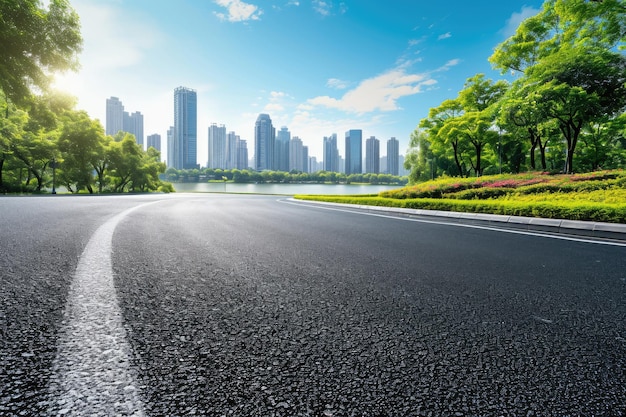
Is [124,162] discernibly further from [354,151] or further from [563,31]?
[354,151]

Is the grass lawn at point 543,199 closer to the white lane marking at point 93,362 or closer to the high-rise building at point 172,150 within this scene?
the white lane marking at point 93,362

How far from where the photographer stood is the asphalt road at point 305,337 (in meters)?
1.18

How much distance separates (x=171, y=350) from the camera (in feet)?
5.00

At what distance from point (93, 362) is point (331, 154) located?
599 feet

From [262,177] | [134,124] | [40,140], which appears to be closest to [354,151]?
[262,177]

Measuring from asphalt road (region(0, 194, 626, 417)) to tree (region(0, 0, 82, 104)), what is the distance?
14.9 metres

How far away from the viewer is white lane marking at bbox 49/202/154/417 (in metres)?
1.09

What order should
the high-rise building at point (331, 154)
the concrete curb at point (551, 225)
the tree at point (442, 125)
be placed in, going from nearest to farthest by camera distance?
the concrete curb at point (551, 225) → the tree at point (442, 125) → the high-rise building at point (331, 154)

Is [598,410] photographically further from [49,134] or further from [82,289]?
[49,134]

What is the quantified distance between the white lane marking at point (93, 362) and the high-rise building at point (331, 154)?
17550 cm

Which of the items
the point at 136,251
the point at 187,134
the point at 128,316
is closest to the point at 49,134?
the point at 136,251

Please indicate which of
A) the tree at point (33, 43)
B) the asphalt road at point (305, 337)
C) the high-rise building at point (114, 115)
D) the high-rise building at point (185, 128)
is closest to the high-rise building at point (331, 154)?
the high-rise building at point (185, 128)

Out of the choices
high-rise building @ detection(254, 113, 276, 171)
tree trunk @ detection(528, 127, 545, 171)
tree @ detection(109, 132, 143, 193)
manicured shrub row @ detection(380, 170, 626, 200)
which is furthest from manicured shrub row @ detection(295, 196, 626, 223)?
high-rise building @ detection(254, 113, 276, 171)

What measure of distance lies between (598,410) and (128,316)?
2378 millimetres
